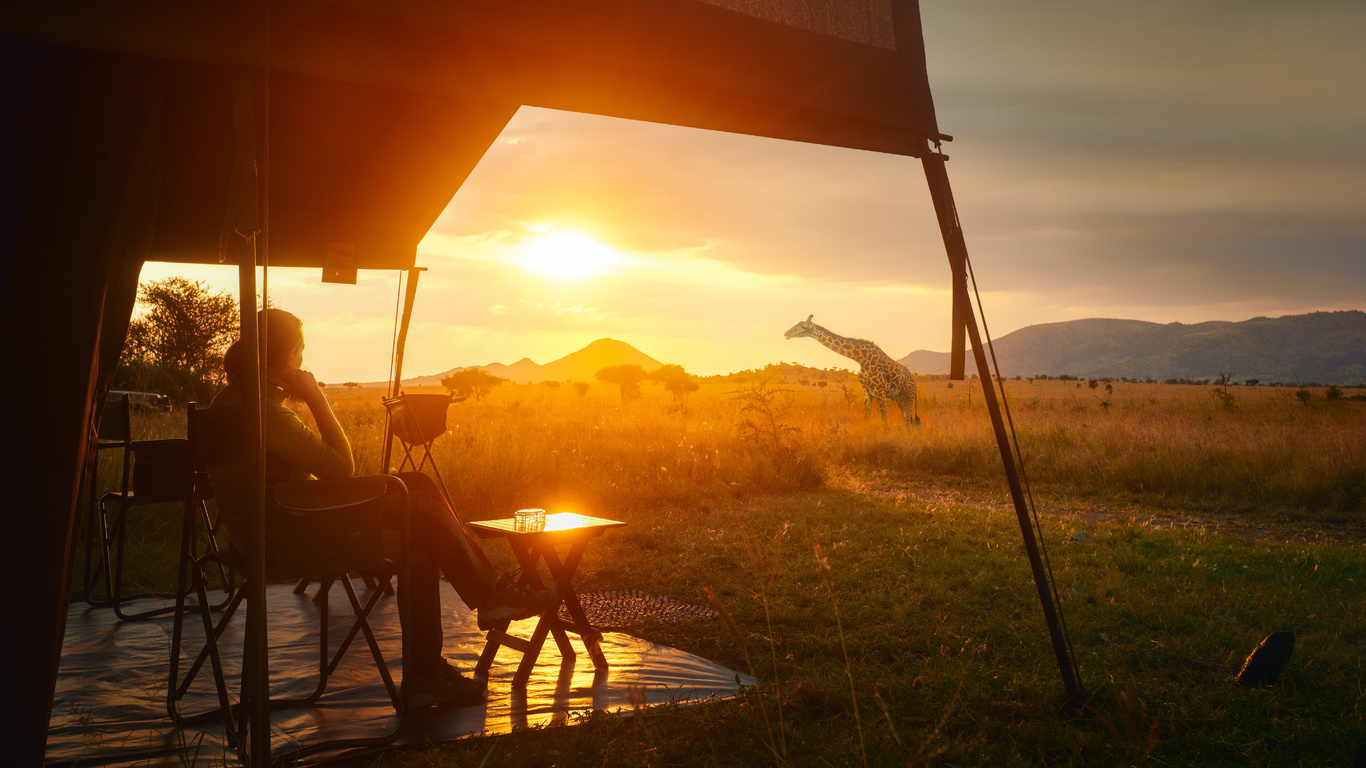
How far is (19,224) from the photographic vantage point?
5.68ft

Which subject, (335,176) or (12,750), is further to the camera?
(335,176)

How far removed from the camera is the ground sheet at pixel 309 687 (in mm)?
2377

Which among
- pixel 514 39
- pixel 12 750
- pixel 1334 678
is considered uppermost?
pixel 514 39

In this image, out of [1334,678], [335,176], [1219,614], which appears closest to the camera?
[1334,678]

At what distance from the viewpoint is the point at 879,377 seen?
14953 millimetres

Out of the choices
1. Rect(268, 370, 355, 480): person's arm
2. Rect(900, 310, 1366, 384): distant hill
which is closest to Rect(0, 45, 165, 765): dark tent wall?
Rect(268, 370, 355, 480): person's arm

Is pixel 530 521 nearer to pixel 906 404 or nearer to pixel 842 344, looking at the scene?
pixel 906 404

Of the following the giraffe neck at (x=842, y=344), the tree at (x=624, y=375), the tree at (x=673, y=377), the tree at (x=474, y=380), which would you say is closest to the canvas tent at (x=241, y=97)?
the giraffe neck at (x=842, y=344)

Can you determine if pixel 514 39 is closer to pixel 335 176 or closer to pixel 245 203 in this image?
pixel 245 203

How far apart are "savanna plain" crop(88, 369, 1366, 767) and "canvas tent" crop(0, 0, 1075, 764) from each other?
56 centimetres

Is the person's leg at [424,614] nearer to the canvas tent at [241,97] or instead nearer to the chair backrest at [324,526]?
the chair backrest at [324,526]

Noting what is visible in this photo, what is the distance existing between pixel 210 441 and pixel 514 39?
145 centimetres

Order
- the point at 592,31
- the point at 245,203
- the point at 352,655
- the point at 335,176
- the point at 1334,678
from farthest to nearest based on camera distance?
the point at 335,176
the point at 352,655
the point at 1334,678
the point at 592,31
the point at 245,203

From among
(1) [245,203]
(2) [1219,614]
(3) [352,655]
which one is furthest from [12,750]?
(2) [1219,614]
